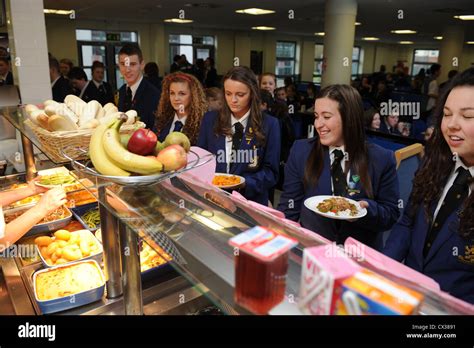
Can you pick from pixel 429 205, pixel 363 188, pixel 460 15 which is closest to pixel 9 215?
pixel 363 188

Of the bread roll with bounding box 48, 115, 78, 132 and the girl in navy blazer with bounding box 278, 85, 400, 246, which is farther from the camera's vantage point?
the girl in navy blazer with bounding box 278, 85, 400, 246

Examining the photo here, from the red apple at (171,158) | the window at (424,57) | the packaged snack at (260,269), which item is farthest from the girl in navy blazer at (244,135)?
the window at (424,57)

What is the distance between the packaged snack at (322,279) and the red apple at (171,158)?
2.11 ft

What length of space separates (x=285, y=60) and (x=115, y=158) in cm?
2100

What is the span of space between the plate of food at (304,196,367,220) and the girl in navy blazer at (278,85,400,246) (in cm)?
16

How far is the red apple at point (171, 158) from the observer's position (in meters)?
1.29

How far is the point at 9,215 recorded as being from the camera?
2.44m

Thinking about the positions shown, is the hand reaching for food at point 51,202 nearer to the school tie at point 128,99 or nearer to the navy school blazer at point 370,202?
the navy school blazer at point 370,202

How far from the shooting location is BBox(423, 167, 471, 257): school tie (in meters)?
1.58

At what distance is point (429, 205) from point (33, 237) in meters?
2.05

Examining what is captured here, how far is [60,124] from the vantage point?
174 cm

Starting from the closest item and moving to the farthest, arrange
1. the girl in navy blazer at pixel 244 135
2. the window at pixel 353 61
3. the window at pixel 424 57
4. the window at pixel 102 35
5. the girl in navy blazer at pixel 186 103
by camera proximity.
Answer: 1. the girl in navy blazer at pixel 244 135
2. the girl in navy blazer at pixel 186 103
3. the window at pixel 102 35
4. the window at pixel 353 61
5. the window at pixel 424 57

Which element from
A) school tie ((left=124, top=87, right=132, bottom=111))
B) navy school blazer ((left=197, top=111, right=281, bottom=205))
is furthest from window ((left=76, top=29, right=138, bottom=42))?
navy school blazer ((left=197, top=111, right=281, bottom=205))

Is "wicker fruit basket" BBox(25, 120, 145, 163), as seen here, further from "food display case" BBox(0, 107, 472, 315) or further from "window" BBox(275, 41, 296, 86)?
"window" BBox(275, 41, 296, 86)
